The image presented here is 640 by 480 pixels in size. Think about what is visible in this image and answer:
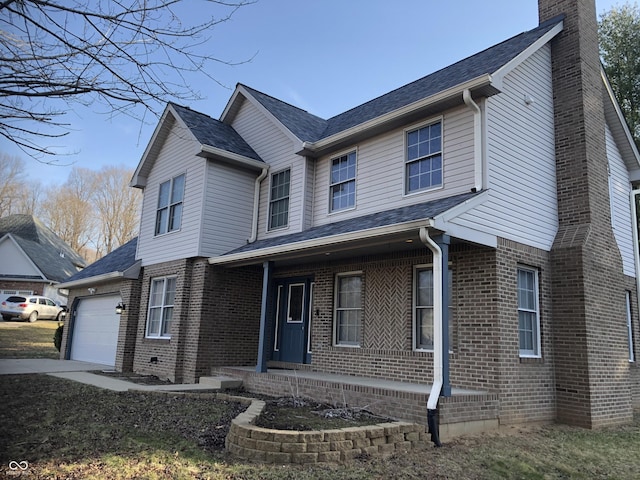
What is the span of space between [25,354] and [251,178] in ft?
36.4

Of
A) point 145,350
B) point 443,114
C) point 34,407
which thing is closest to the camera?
point 34,407

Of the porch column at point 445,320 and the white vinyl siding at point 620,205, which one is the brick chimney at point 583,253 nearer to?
the white vinyl siding at point 620,205

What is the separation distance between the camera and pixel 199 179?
12.6 metres

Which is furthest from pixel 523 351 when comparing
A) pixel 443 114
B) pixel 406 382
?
pixel 443 114

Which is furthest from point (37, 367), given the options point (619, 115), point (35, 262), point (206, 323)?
point (619, 115)

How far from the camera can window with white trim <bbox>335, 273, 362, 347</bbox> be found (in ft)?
34.6

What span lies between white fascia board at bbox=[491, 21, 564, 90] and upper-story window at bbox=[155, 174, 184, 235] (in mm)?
8263

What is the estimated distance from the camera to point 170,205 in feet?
44.7

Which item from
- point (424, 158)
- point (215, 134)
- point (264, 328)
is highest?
point (215, 134)

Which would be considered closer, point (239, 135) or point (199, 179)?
point (199, 179)

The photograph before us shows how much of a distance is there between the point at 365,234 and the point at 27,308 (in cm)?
2523

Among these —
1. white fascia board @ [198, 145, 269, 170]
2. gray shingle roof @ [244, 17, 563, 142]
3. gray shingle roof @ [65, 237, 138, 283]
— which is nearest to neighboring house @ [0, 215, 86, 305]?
gray shingle roof @ [65, 237, 138, 283]

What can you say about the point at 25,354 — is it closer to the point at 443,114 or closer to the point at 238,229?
the point at 238,229

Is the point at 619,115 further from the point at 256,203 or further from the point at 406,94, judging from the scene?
the point at 256,203
